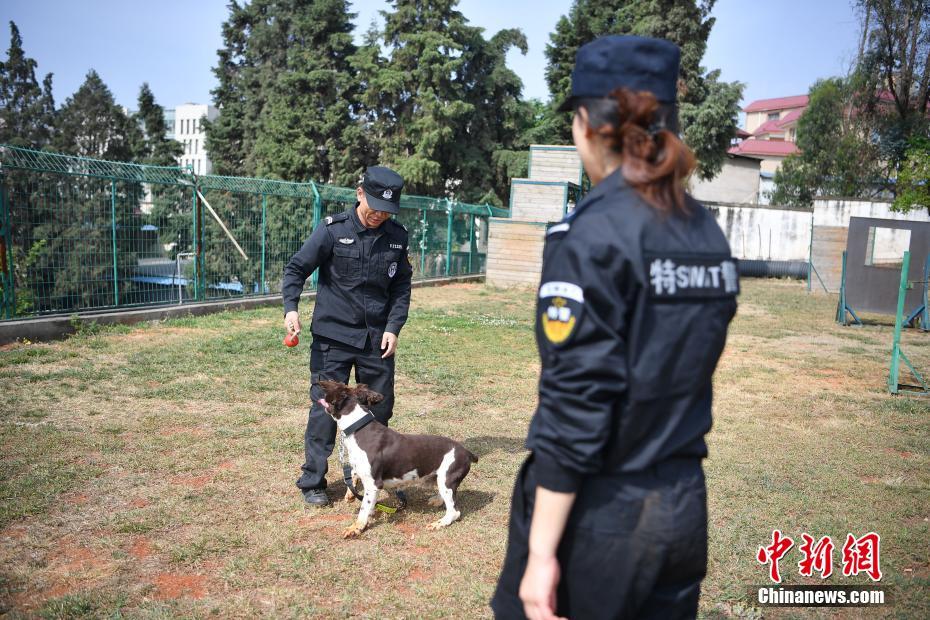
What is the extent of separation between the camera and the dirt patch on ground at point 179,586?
3512 mm

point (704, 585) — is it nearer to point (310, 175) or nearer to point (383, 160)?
point (383, 160)

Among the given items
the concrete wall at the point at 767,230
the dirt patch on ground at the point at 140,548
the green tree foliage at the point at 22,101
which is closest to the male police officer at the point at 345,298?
the dirt patch on ground at the point at 140,548

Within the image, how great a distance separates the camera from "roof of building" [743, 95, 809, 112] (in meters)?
89.6

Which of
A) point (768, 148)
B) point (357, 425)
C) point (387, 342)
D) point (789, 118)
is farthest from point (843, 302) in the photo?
point (789, 118)

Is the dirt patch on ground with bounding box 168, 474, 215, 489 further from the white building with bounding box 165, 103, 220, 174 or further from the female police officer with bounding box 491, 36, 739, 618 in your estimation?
the white building with bounding box 165, 103, 220, 174

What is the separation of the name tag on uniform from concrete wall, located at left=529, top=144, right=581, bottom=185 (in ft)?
74.7

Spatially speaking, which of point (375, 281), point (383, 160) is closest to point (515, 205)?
point (383, 160)

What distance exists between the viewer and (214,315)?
12.4 metres

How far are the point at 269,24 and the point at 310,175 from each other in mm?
9131

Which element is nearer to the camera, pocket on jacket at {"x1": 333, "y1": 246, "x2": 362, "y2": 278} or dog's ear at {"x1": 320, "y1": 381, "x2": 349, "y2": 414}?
dog's ear at {"x1": 320, "y1": 381, "x2": 349, "y2": 414}

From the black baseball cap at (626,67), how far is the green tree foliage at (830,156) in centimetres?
4118

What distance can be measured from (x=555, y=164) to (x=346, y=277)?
2045 cm

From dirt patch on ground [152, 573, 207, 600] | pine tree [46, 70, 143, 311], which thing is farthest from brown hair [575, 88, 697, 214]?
pine tree [46, 70, 143, 311]

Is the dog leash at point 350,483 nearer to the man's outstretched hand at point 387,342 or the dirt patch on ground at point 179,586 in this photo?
the man's outstretched hand at point 387,342
